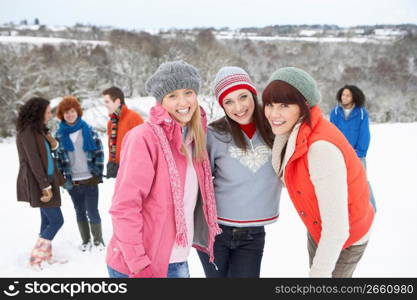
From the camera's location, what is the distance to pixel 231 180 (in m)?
Result: 1.74

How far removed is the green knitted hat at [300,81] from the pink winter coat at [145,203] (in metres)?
0.55

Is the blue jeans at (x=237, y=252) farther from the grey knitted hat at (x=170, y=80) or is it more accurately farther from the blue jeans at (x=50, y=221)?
the blue jeans at (x=50, y=221)

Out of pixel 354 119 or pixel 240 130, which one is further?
pixel 354 119

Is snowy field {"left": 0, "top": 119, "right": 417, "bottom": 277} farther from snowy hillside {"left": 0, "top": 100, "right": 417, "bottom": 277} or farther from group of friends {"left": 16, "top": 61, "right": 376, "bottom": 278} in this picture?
group of friends {"left": 16, "top": 61, "right": 376, "bottom": 278}

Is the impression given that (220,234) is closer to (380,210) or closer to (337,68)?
(380,210)

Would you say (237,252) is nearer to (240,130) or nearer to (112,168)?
(240,130)

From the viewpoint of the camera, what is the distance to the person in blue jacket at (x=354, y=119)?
3715 millimetres

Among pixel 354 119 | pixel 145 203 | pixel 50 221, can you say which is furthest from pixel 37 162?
pixel 354 119

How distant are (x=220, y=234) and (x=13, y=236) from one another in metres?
Result: 3.04

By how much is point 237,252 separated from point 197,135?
751mm

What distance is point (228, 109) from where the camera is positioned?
175cm

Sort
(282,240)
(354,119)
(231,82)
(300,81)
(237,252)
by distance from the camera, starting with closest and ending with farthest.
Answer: (300,81)
(231,82)
(237,252)
(282,240)
(354,119)

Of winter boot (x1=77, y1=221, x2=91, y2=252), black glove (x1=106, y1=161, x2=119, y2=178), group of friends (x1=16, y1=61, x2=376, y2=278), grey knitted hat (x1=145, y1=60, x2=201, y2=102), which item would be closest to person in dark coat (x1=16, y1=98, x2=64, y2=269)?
winter boot (x1=77, y1=221, x2=91, y2=252)

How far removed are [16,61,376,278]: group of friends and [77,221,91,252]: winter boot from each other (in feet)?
6.24
